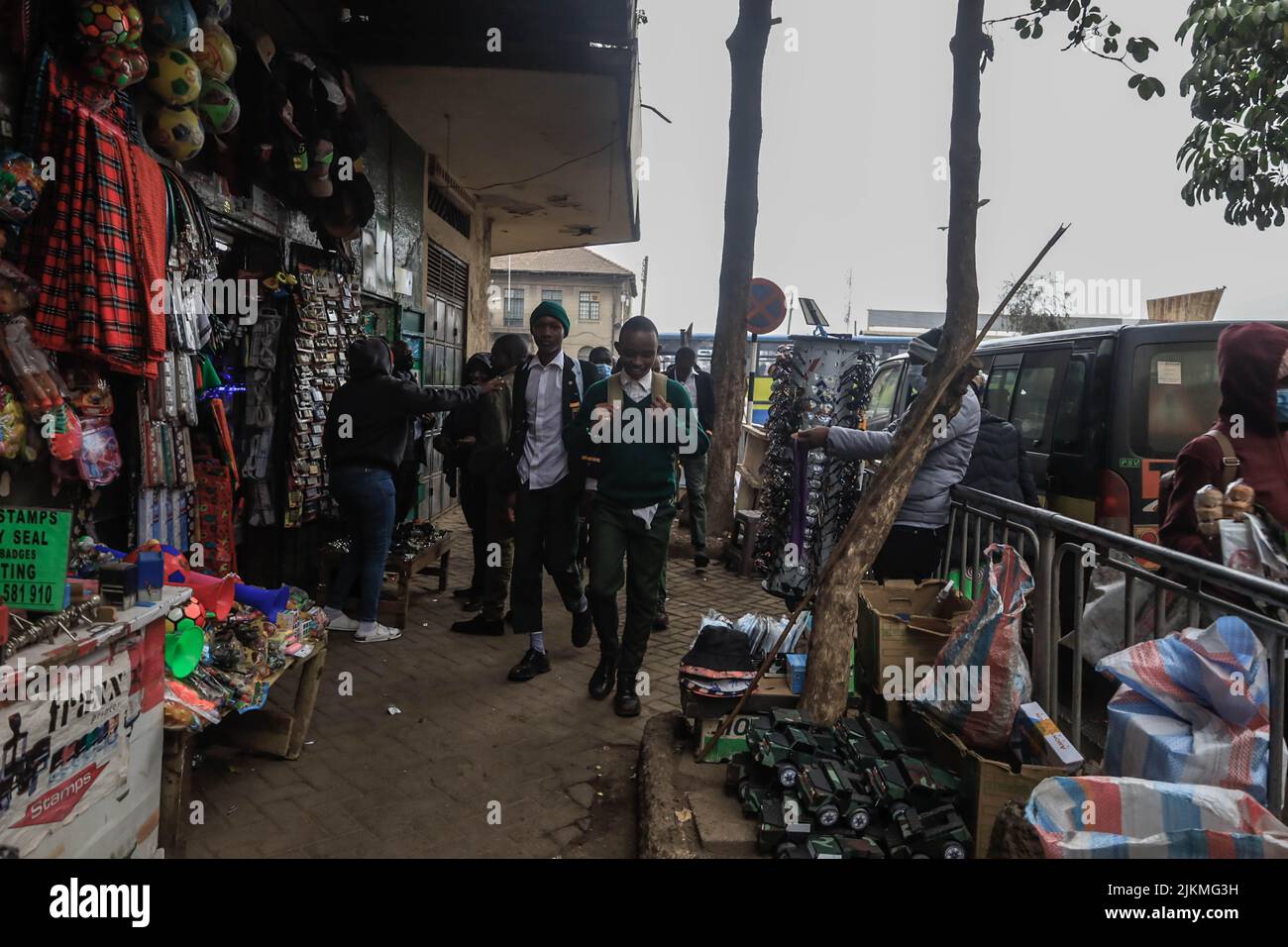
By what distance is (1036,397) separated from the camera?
6.10 metres

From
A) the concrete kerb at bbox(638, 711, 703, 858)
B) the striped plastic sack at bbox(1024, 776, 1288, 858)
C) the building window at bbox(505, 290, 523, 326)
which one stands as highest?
the building window at bbox(505, 290, 523, 326)

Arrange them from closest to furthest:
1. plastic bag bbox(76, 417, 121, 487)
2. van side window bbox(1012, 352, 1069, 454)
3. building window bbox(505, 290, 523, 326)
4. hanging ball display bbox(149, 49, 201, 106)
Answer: plastic bag bbox(76, 417, 121, 487)
hanging ball display bbox(149, 49, 201, 106)
van side window bbox(1012, 352, 1069, 454)
building window bbox(505, 290, 523, 326)

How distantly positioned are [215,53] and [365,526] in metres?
2.62

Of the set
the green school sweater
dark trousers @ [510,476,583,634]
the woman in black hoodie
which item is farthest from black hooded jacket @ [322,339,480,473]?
the green school sweater

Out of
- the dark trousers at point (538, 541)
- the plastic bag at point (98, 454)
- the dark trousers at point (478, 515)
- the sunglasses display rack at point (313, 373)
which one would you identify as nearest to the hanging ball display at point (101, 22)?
the plastic bag at point (98, 454)

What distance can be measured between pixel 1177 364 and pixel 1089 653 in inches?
115

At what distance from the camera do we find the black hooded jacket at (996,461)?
4.71 m

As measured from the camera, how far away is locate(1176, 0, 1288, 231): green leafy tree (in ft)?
16.3

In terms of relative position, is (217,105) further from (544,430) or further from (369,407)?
(544,430)

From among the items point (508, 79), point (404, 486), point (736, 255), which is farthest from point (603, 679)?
point (736, 255)

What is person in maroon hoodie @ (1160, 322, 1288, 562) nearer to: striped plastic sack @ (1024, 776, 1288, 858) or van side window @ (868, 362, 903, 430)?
striped plastic sack @ (1024, 776, 1288, 858)

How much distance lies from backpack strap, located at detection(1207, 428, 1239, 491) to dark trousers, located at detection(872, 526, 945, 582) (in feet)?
4.27

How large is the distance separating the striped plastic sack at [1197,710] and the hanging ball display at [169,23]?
4413 millimetres

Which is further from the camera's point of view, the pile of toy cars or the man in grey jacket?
A: the man in grey jacket
